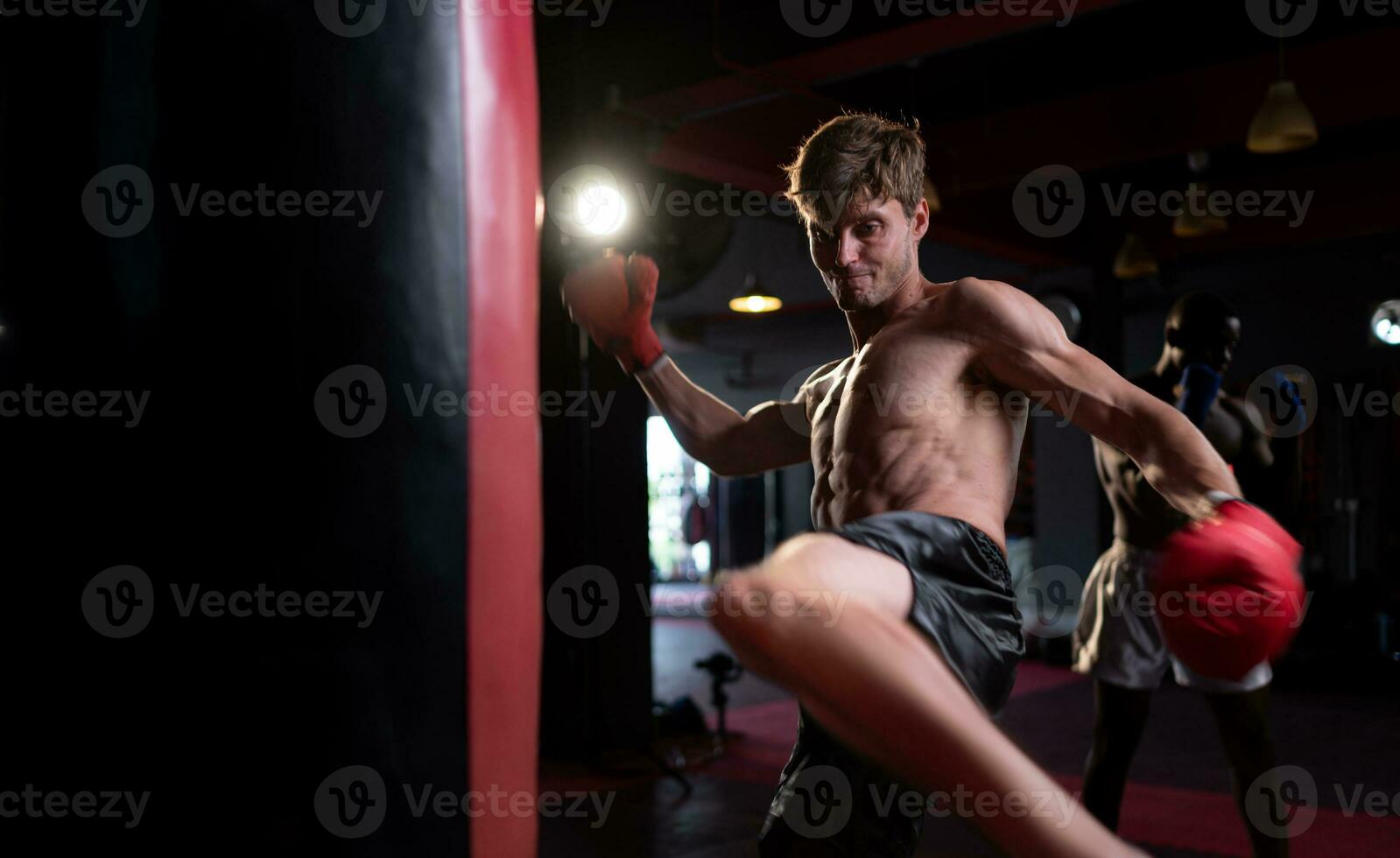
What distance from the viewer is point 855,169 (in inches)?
63.9

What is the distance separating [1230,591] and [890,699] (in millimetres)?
446

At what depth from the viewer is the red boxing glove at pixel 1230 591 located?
48.6 inches

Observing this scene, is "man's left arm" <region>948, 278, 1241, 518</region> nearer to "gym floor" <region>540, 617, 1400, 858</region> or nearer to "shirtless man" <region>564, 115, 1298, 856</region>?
"shirtless man" <region>564, 115, 1298, 856</region>

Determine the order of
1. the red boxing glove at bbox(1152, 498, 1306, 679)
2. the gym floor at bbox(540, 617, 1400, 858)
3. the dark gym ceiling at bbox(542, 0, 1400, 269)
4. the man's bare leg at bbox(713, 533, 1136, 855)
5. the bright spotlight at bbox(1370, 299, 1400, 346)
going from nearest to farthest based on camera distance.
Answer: the man's bare leg at bbox(713, 533, 1136, 855)
the red boxing glove at bbox(1152, 498, 1306, 679)
the gym floor at bbox(540, 617, 1400, 858)
the dark gym ceiling at bbox(542, 0, 1400, 269)
the bright spotlight at bbox(1370, 299, 1400, 346)

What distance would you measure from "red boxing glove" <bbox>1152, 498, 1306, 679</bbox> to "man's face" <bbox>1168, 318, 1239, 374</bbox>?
168 centimetres

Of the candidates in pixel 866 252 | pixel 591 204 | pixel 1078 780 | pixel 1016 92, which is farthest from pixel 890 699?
pixel 1016 92

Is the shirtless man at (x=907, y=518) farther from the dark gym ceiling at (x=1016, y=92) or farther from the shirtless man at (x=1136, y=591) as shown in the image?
the dark gym ceiling at (x=1016, y=92)

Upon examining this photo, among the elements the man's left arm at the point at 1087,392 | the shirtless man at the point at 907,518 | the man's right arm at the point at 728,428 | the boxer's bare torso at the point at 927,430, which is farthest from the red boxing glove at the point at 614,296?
the man's left arm at the point at 1087,392

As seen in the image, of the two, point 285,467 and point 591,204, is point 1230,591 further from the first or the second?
point 591,204

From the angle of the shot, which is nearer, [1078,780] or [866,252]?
[866,252]

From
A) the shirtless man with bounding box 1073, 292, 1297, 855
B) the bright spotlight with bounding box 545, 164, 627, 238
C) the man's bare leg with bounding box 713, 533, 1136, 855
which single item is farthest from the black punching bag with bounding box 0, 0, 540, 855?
the bright spotlight with bounding box 545, 164, 627, 238

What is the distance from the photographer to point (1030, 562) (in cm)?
887

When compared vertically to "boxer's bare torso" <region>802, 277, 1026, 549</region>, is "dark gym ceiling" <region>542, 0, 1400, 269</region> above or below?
above

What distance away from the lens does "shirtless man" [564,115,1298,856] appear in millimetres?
1070
